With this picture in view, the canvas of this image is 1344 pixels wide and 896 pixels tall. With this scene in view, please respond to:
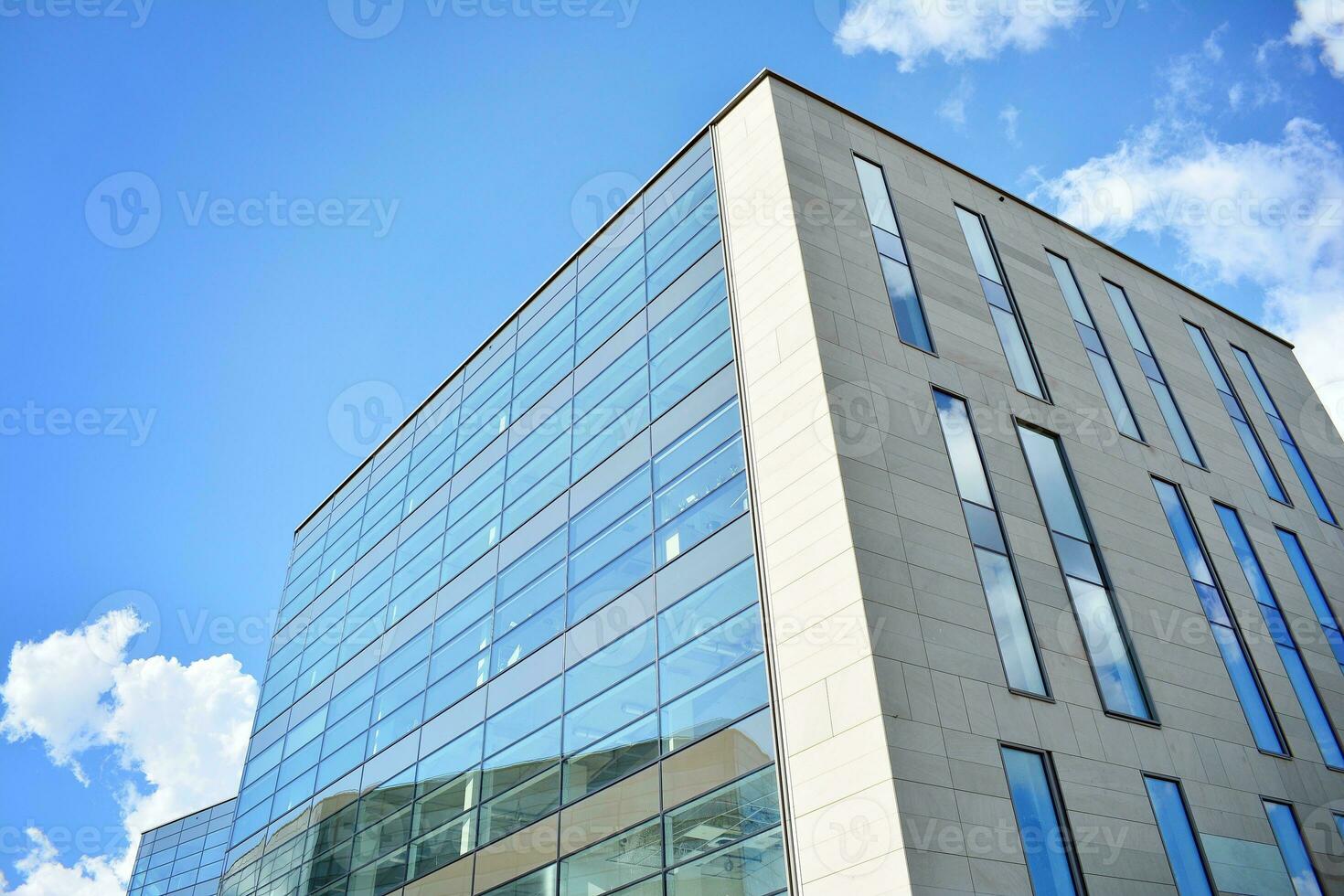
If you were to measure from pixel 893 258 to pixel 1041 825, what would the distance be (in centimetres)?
1173

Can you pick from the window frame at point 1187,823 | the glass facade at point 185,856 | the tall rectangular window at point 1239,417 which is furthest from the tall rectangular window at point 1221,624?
the glass facade at point 185,856

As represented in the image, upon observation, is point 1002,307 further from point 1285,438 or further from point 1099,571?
point 1285,438

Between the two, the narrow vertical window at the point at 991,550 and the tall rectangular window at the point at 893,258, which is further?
the tall rectangular window at the point at 893,258

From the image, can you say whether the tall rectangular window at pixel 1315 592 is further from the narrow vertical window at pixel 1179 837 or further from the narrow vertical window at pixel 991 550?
the narrow vertical window at pixel 991 550

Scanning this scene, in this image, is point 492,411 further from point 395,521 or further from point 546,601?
point 546,601

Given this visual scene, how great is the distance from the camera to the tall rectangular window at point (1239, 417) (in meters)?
26.6

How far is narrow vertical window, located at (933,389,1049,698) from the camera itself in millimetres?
16953

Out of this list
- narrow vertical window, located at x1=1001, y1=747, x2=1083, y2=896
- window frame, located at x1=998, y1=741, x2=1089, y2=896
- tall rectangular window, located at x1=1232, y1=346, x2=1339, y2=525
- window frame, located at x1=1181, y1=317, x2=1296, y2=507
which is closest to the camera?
narrow vertical window, located at x1=1001, y1=747, x2=1083, y2=896

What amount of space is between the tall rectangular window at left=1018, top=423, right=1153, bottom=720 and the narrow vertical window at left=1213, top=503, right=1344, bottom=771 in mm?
5243

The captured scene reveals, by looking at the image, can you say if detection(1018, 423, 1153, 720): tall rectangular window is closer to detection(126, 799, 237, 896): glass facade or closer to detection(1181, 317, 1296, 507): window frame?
detection(1181, 317, 1296, 507): window frame

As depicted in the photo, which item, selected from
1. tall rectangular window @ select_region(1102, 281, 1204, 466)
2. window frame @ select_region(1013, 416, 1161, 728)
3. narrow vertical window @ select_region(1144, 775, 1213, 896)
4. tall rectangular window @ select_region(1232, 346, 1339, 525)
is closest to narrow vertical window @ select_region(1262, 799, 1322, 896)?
narrow vertical window @ select_region(1144, 775, 1213, 896)

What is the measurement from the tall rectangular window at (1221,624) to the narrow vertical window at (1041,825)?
21.7 ft

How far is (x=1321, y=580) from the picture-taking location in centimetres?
2470

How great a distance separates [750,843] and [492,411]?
687 inches
